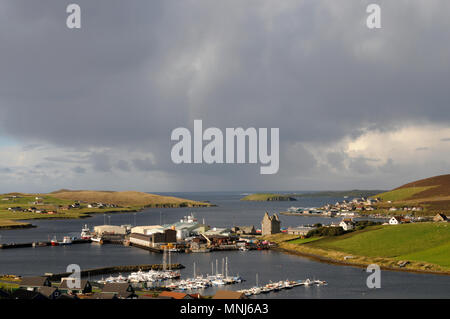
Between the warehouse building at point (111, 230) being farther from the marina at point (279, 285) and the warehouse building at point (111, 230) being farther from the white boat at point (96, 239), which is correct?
the marina at point (279, 285)

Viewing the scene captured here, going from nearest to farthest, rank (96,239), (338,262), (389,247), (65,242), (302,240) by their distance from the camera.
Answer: (338,262), (389,247), (302,240), (65,242), (96,239)

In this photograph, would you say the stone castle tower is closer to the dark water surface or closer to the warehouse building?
the dark water surface

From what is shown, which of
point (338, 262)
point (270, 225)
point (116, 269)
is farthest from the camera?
point (270, 225)

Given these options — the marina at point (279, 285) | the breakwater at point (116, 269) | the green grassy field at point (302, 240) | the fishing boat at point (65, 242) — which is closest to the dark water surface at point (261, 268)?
the marina at point (279, 285)

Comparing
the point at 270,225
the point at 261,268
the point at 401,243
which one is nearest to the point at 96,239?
the point at 270,225

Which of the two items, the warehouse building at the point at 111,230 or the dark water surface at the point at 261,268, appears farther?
the warehouse building at the point at 111,230

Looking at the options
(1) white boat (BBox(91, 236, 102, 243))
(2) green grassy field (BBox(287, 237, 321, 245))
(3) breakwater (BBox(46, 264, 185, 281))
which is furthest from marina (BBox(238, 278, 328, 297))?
(1) white boat (BBox(91, 236, 102, 243))

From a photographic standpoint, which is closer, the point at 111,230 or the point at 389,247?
the point at 389,247

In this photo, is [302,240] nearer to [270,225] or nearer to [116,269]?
[270,225]
